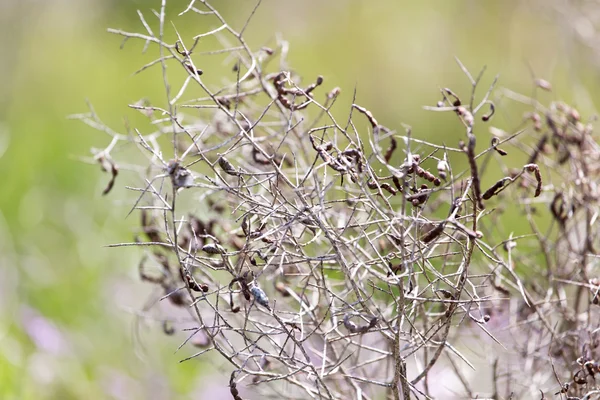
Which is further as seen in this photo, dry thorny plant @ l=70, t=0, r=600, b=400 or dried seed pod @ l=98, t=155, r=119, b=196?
dried seed pod @ l=98, t=155, r=119, b=196

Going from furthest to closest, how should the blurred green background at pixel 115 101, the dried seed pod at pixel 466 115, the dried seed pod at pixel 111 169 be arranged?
1. the blurred green background at pixel 115 101
2. the dried seed pod at pixel 111 169
3. the dried seed pod at pixel 466 115

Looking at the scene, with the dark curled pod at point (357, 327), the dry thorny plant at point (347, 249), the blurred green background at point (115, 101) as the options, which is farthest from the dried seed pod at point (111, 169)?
the blurred green background at point (115, 101)

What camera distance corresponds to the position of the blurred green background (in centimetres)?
189

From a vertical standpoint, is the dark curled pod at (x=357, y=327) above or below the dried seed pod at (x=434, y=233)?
below

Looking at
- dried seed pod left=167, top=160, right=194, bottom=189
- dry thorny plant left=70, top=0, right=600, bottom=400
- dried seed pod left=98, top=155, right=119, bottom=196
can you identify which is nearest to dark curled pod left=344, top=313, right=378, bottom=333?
dry thorny plant left=70, top=0, right=600, bottom=400

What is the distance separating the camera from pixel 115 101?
340cm

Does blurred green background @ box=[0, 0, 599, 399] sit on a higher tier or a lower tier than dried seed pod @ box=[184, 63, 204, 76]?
higher

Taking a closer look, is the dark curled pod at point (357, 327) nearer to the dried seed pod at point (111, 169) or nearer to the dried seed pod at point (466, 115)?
the dried seed pod at point (466, 115)

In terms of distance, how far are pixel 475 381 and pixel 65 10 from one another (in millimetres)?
3229

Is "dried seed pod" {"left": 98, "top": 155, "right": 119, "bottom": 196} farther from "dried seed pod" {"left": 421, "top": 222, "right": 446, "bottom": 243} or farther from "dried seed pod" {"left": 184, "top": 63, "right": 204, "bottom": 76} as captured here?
"dried seed pod" {"left": 421, "top": 222, "right": 446, "bottom": 243}

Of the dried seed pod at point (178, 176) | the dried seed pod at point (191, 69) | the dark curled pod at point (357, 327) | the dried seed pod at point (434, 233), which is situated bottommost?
the dark curled pod at point (357, 327)

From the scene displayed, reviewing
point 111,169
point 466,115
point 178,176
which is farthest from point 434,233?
point 111,169

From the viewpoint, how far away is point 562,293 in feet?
3.38

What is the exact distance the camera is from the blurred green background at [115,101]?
189cm
